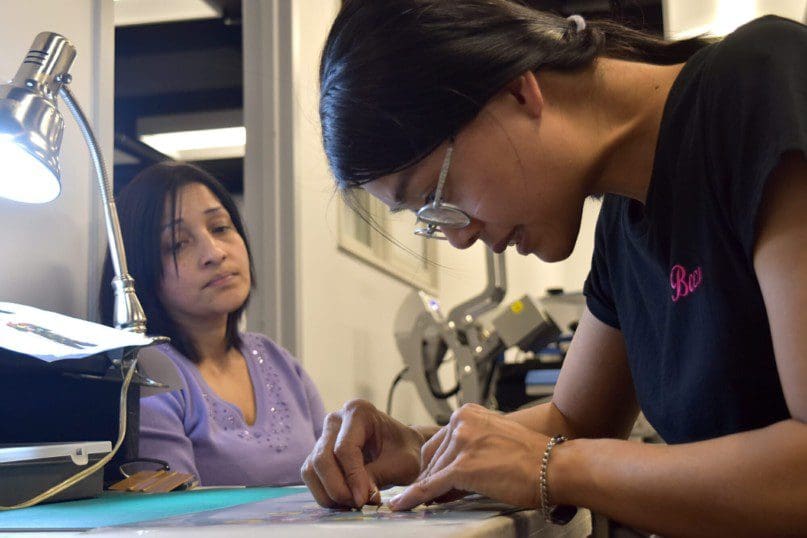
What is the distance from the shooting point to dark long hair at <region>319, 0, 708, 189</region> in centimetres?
87

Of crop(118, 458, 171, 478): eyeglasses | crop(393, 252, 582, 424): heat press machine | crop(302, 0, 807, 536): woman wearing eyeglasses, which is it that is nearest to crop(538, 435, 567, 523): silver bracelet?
crop(302, 0, 807, 536): woman wearing eyeglasses

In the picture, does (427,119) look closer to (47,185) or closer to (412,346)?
(47,185)

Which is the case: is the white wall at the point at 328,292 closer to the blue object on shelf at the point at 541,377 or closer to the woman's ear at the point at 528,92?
the blue object on shelf at the point at 541,377

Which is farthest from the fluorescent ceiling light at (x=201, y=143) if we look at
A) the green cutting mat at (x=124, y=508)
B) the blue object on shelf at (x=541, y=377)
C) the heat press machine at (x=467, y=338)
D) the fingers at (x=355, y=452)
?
Answer: the fingers at (x=355, y=452)

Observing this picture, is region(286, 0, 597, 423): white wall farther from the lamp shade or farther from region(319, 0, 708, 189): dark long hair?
region(319, 0, 708, 189): dark long hair

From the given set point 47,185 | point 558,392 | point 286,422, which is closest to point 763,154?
point 558,392

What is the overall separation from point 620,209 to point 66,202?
0.94 metres

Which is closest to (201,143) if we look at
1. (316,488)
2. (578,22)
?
(578,22)

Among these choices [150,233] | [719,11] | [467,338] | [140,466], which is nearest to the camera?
[140,466]

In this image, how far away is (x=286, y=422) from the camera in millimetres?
1688

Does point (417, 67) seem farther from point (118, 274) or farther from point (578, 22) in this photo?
point (118, 274)

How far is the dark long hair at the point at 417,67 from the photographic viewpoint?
0.87 metres

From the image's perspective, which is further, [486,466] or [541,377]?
[541,377]

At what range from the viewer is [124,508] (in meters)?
0.89
